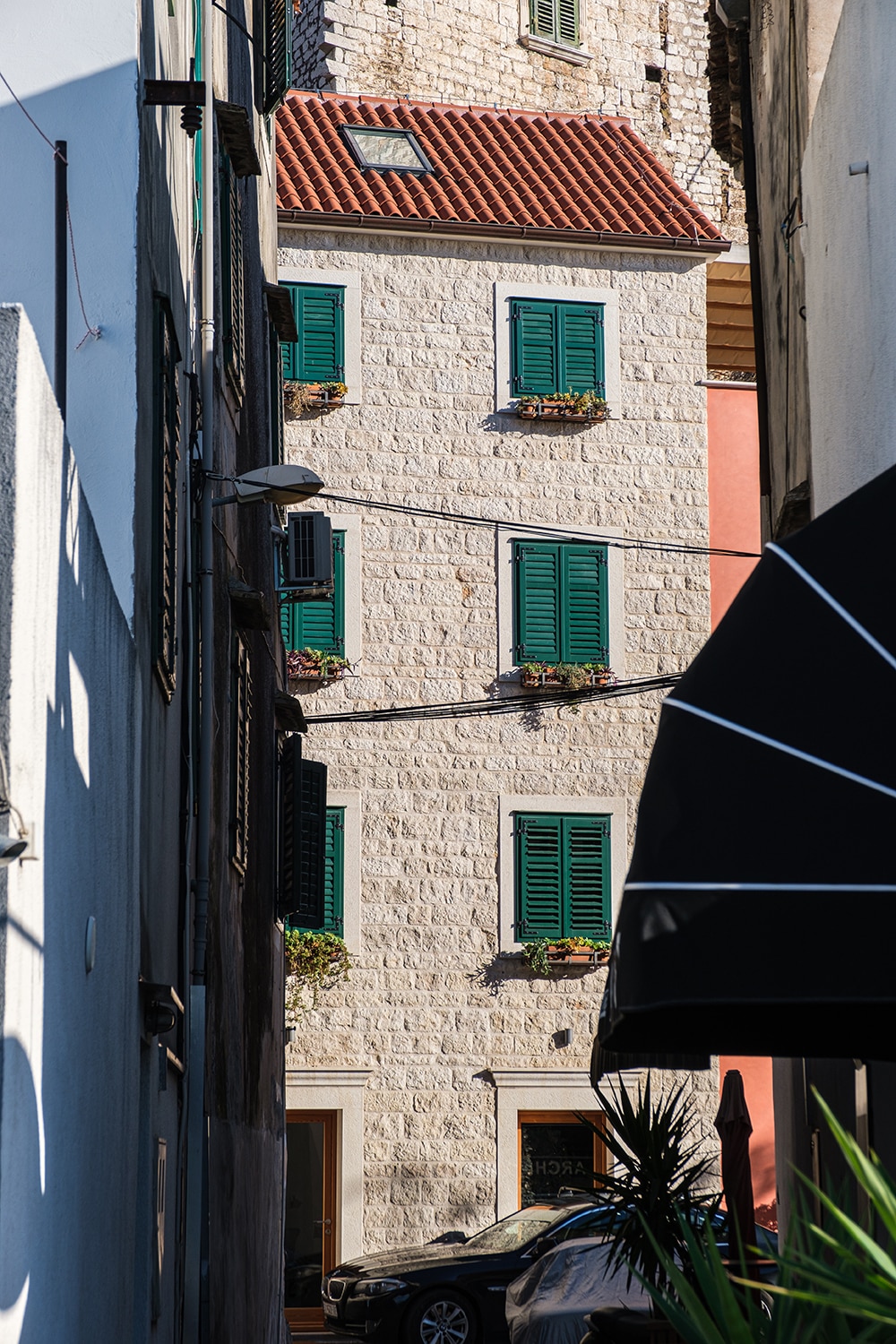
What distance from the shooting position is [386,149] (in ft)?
79.2

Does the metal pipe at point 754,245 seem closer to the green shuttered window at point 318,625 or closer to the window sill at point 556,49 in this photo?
the green shuttered window at point 318,625

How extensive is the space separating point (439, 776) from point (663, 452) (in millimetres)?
5230

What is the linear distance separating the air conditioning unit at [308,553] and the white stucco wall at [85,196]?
28.3ft

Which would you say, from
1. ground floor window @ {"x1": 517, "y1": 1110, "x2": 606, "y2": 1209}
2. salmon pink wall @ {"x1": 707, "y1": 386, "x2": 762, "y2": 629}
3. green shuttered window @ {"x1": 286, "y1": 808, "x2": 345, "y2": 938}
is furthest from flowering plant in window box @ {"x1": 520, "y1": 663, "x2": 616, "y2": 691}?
ground floor window @ {"x1": 517, "y1": 1110, "x2": 606, "y2": 1209}

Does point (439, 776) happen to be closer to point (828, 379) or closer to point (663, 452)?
point (663, 452)

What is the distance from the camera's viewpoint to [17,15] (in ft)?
22.8

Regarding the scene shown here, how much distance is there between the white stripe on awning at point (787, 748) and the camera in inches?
194

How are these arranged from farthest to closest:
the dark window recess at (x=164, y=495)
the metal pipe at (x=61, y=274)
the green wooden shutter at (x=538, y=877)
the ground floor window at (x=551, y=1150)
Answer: the green wooden shutter at (x=538, y=877), the ground floor window at (x=551, y=1150), the dark window recess at (x=164, y=495), the metal pipe at (x=61, y=274)

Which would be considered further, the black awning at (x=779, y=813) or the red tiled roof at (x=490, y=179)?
the red tiled roof at (x=490, y=179)

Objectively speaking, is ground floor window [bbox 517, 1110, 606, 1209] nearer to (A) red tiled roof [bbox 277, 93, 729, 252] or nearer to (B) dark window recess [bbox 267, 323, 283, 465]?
(B) dark window recess [bbox 267, 323, 283, 465]

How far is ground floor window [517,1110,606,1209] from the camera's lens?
20.9 m

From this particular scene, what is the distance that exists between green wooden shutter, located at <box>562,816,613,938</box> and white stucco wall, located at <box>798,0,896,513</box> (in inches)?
423

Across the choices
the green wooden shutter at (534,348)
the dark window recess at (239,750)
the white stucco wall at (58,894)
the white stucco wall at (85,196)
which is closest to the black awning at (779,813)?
the white stucco wall at (58,894)

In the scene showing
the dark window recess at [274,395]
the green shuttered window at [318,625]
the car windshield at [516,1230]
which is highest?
the dark window recess at [274,395]
